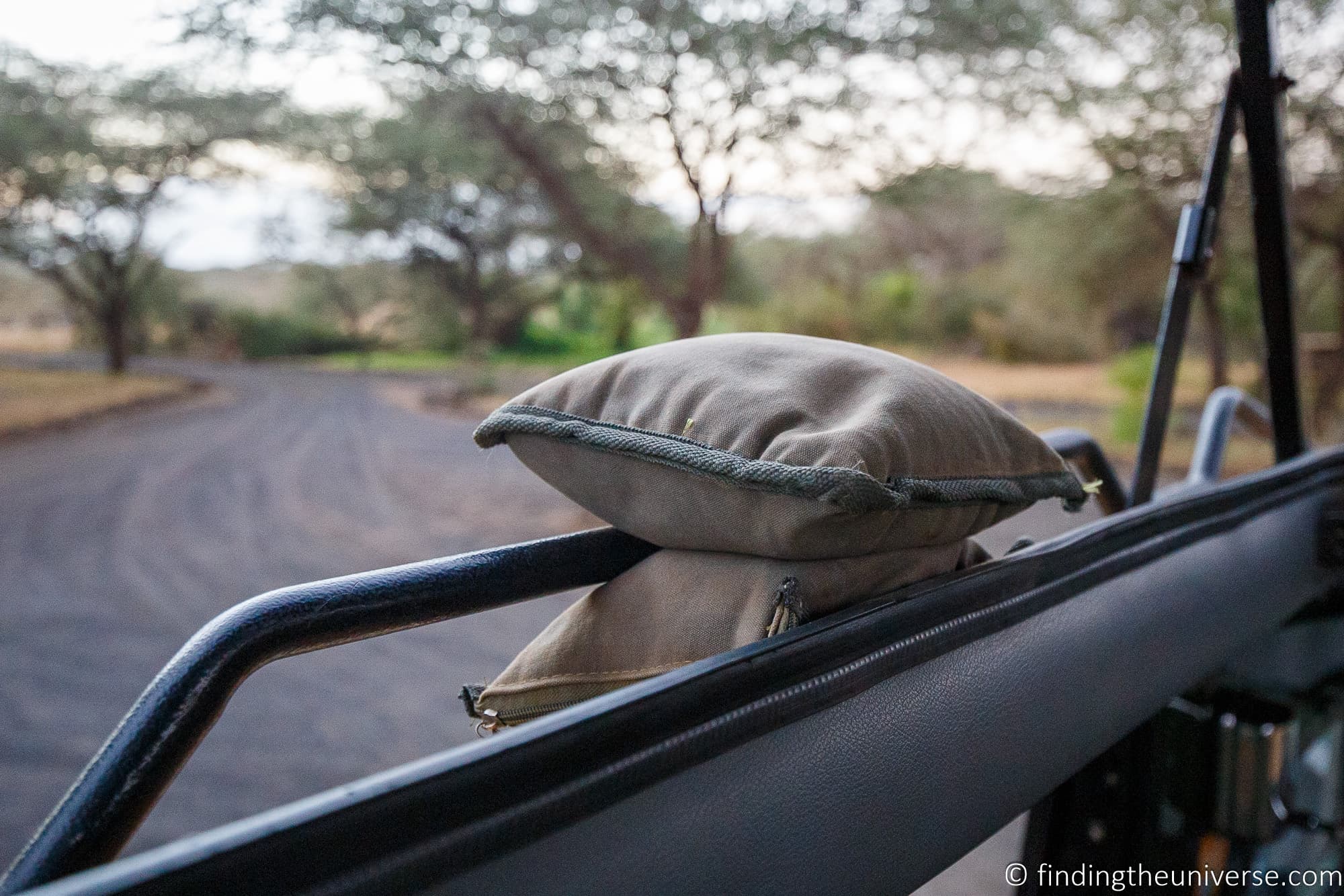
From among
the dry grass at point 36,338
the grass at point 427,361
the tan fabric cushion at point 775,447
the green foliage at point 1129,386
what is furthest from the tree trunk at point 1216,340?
the tan fabric cushion at point 775,447

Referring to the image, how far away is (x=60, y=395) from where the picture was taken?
4.91m

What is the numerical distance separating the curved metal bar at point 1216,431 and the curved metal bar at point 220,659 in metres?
0.98

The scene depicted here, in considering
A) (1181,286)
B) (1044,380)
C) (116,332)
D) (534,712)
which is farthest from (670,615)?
(116,332)

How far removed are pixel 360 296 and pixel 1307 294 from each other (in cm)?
515

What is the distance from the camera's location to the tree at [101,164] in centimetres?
420

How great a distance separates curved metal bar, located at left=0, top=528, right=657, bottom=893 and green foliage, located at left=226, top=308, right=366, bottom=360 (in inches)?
155

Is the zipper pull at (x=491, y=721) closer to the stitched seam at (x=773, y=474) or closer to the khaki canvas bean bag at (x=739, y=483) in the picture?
the khaki canvas bean bag at (x=739, y=483)

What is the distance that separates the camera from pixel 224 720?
3.50m

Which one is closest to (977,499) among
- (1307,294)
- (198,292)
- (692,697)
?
(692,697)

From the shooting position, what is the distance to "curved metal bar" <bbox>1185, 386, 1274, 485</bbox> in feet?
3.98

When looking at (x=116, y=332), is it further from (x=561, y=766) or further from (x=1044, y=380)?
(x=561, y=766)

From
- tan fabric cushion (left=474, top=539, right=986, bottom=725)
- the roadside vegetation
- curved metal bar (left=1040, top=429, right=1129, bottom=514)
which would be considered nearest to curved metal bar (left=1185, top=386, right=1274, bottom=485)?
curved metal bar (left=1040, top=429, right=1129, bottom=514)

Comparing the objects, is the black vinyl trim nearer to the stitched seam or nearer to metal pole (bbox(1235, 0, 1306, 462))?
the stitched seam

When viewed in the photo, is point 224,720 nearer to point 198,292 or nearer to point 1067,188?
point 198,292
